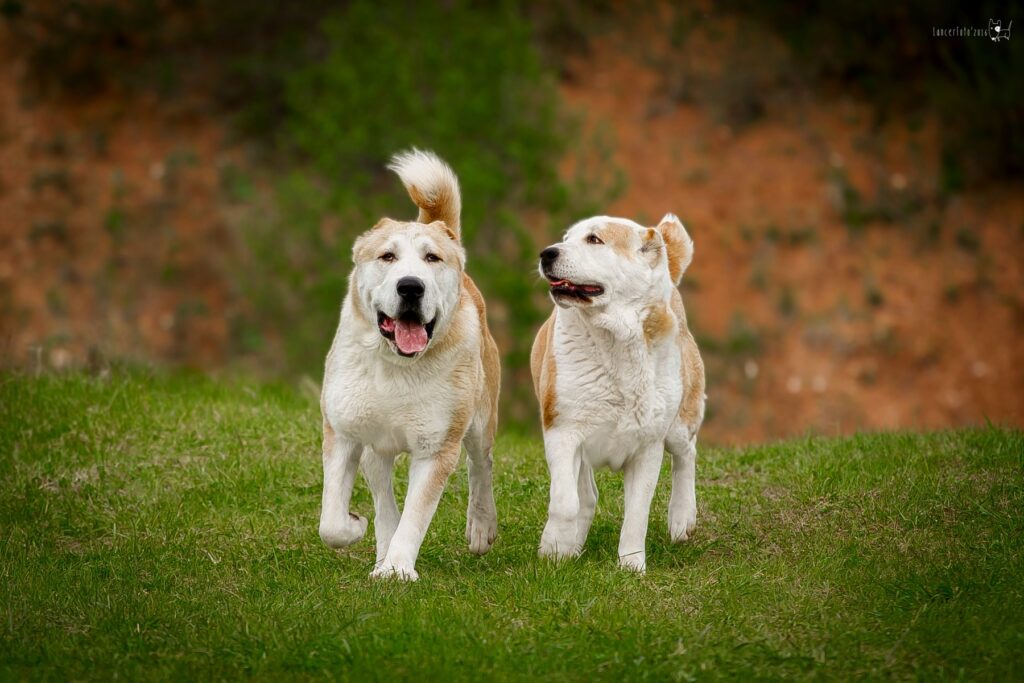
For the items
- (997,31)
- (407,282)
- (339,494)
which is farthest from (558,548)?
(997,31)

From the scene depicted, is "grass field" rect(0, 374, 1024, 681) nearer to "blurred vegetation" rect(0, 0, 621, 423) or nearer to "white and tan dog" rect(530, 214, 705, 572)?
"white and tan dog" rect(530, 214, 705, 572)

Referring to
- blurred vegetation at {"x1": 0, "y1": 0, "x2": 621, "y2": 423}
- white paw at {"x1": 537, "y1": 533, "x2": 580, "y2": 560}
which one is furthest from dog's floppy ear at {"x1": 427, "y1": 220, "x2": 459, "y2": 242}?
blurred vegetation at {"x1": 0, "y1": 0, "x2": 621, "y2": 423}

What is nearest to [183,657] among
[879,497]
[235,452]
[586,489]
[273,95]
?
[586,489]

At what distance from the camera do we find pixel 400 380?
6.11 metres

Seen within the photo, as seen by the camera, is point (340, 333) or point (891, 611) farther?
point (340, 333)

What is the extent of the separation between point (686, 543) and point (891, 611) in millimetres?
1480

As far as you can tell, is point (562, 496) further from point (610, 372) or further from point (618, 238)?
point (618, 238)

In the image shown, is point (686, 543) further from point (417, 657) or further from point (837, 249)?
point (837, 249)

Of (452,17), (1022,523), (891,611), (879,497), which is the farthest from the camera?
(452,17)

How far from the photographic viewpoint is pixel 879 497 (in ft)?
23.9

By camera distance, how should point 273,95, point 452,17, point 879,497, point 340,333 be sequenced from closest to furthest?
point 340,333 → point 879,497 → point 452,17 → point 273,95

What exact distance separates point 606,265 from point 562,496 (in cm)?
112

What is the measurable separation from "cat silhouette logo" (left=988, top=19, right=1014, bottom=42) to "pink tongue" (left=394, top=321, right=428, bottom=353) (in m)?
16.5

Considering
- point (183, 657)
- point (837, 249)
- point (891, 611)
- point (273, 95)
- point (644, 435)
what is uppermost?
point (273, 95)
